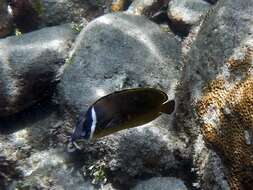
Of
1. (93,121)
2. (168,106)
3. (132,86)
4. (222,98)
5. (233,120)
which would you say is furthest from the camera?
(132,86)

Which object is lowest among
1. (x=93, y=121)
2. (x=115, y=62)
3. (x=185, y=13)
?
(x=115, y=62)

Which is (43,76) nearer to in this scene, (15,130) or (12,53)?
(12,53)

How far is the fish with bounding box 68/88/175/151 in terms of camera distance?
1962 millimetres

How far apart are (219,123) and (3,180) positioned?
281 cm

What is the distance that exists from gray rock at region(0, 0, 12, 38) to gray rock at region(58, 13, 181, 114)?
5.79 ft

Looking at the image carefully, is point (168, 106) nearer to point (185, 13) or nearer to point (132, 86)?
point (132, 86)

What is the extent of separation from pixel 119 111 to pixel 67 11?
393 cm

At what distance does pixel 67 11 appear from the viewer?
5578 mm

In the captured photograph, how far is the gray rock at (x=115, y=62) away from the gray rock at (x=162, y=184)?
96 centimetres

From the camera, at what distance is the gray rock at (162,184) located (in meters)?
3.53

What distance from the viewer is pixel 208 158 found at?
3.09 meters

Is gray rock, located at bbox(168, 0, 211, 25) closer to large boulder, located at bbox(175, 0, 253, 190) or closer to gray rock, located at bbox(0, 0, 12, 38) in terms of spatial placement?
large boulder, located at bbox(175, 0, 253, 190)

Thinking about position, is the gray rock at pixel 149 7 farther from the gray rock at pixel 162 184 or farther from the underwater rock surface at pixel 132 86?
the gray rock at pixel 162 184

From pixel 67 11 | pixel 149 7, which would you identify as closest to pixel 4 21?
pixel 67 11
